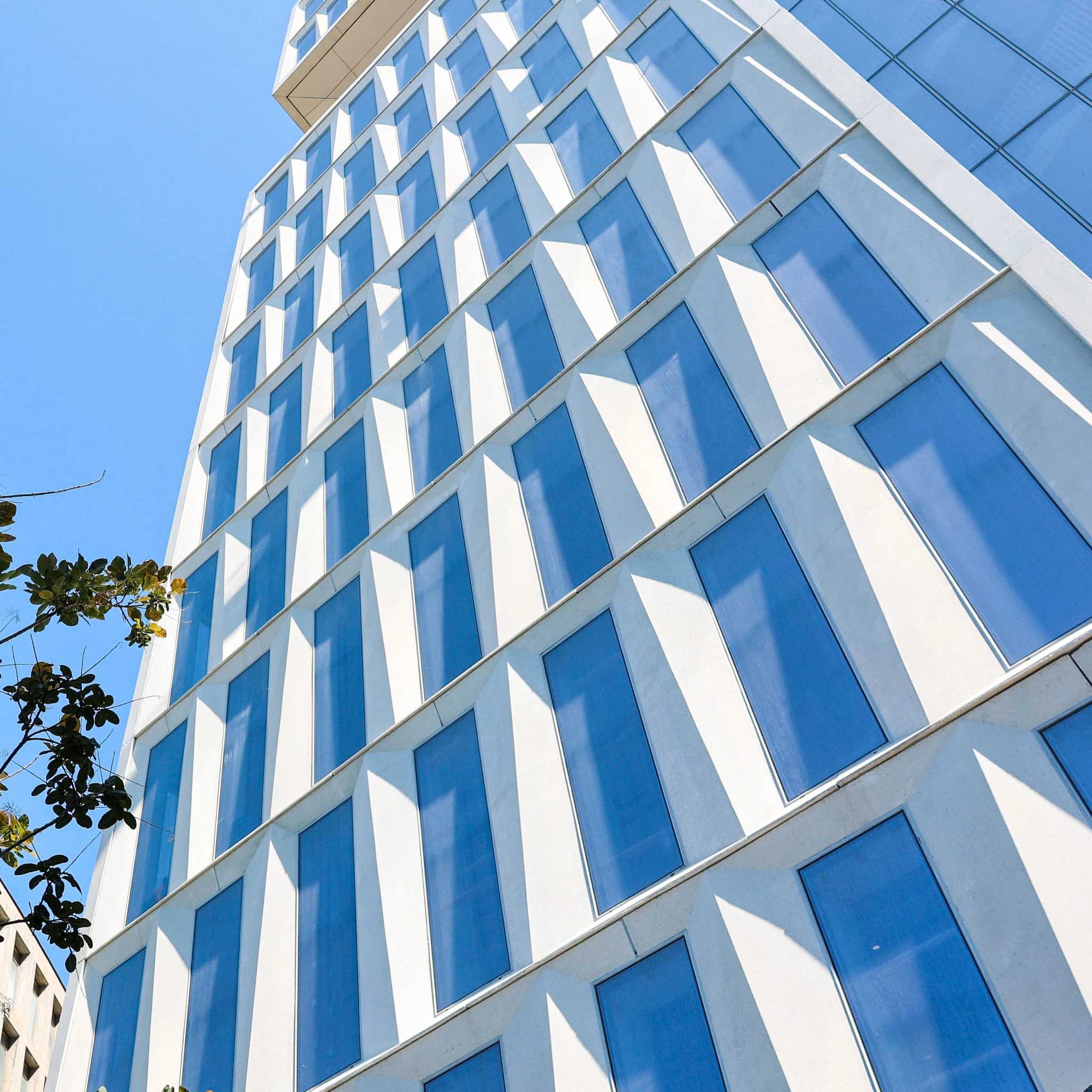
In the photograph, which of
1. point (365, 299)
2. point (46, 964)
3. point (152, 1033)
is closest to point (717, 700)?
point (152, 1033)

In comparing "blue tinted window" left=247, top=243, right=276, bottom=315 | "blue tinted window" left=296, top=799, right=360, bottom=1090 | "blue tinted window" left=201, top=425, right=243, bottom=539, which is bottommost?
"blue tinted window" left=296, top=799, right=360, bottom=1090

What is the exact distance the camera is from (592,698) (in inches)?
490

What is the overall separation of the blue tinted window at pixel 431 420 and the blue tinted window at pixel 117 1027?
8.52 meters

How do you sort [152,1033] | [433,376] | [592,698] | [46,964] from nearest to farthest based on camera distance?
[592,698], [152,1033], [433,376], [46,964]

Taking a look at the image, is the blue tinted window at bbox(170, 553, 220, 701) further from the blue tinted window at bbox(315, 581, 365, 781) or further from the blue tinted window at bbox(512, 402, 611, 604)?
the blue tinted window at bbox(512, 402, 611, 604)

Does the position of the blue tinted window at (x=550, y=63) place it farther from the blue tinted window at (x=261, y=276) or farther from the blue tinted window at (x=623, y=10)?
the blue tinted window at (x=261, y=276)

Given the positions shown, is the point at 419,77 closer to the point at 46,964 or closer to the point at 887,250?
the point at 887,250

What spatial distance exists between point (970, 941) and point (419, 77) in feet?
88.8

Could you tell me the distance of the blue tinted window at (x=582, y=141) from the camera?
19.7 m

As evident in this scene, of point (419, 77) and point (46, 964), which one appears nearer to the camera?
point (419, 77)

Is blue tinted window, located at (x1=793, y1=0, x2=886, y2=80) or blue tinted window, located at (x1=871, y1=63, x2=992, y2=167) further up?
blue tinted window, located at (x1=793, y1=0, x2=886, y2=80)

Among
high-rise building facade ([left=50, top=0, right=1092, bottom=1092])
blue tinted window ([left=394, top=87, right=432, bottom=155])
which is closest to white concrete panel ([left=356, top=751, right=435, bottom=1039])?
high-rise building facade ([left=50, top=0, right=1092, bottom=1092])

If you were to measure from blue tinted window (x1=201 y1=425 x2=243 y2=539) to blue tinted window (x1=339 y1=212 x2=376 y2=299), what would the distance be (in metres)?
4.16

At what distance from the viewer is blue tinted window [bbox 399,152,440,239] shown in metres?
24.0
